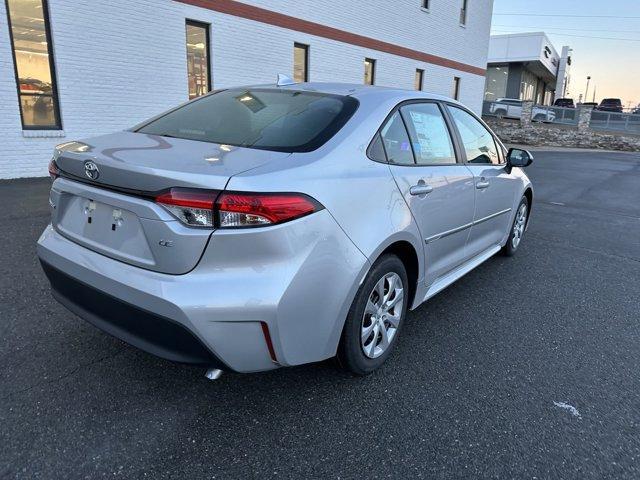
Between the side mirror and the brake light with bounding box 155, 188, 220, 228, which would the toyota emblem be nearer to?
the brake light with bounding box 155, 188, 220, 228

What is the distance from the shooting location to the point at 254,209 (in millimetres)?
2033

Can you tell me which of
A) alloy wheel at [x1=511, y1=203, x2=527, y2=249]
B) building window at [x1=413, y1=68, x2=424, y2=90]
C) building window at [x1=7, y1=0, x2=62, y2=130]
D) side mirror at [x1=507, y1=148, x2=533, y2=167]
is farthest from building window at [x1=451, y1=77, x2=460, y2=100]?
side mirror at [x1=507, y1=148, x2=533, y2=167]

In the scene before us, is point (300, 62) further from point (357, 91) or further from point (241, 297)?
point (241, 297)

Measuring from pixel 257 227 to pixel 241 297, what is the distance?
0.99 ft

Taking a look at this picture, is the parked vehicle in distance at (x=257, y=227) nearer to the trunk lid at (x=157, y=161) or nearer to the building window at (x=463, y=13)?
the trunk lid at (x=157, y=161)

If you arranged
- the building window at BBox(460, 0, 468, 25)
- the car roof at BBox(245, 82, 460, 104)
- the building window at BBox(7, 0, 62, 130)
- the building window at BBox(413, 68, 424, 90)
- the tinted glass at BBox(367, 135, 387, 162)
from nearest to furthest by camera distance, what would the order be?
the tinted glass at BBox(367, 135, 387, 162), the car roof at BBox(245, 82, 460, 104), the building window at BBox(7, 0, 62, 130), the building window at BBox(413, 68, 424, 90), the building window at BBox(460, 0, 468, 25)

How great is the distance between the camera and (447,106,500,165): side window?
151 inches

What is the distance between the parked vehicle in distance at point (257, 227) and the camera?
205 cm

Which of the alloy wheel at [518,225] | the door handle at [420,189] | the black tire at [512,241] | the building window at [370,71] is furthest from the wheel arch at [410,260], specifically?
the building window at [370,71]

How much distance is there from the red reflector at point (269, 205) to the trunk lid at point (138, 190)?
0.08 m

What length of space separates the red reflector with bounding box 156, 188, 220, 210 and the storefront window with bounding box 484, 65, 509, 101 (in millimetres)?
45054

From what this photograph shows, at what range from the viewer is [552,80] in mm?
56781

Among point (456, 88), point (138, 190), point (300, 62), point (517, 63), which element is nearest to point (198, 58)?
point (300, 62)

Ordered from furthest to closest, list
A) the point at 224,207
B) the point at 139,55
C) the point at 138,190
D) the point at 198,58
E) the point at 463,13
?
the point at 463,13
the point at 198,58
the point at 139,55
the point at 138,190
the point at 224,207
